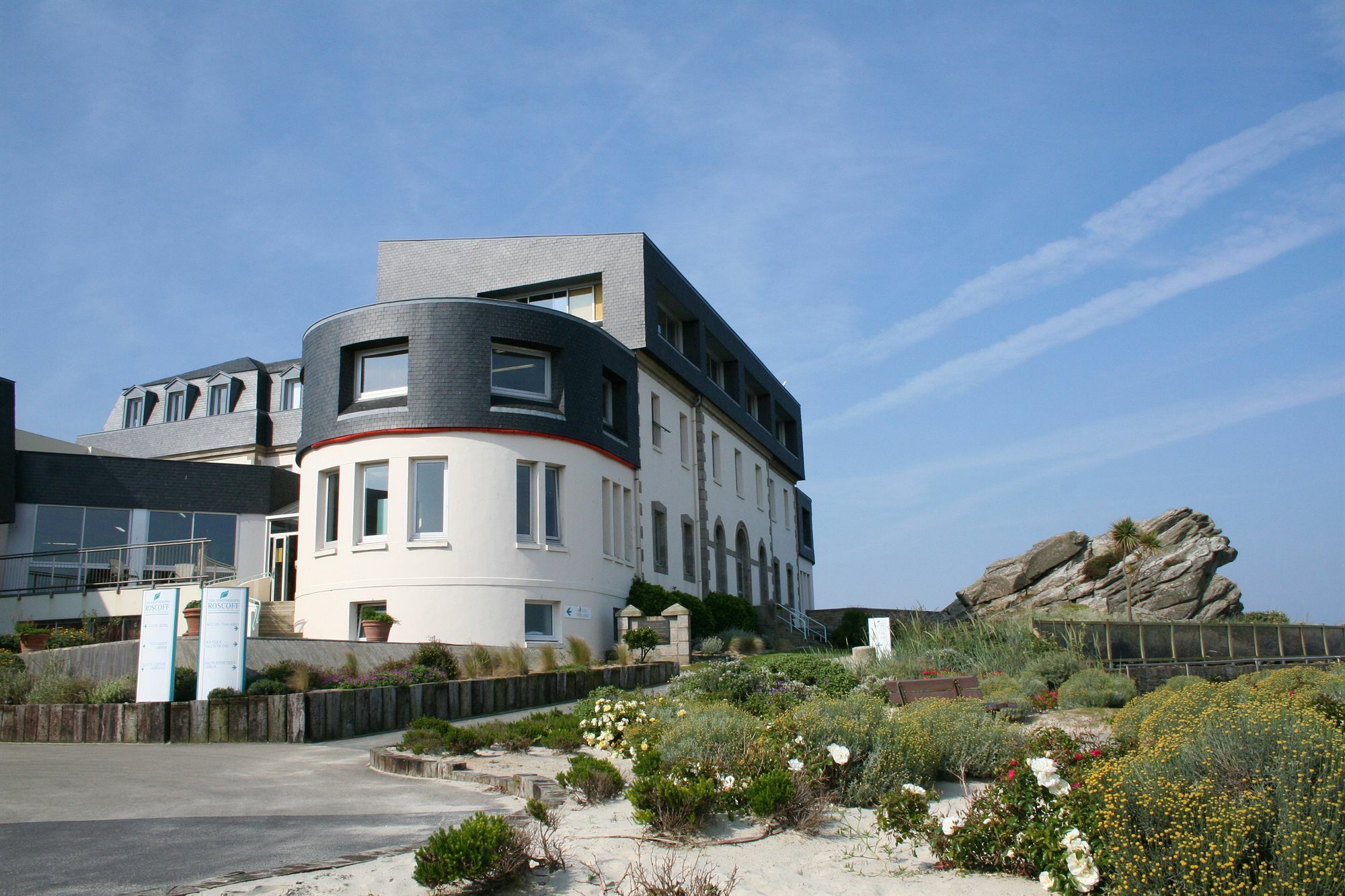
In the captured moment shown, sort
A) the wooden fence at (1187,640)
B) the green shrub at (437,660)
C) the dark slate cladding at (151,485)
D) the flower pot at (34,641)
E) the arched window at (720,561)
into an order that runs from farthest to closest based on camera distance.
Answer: the arched window at (720,561) → the dark slate cladding at (151,485) → the flower pot at (34,641) → the wooden fence at (1187,640) → the green shrub at (437,660)

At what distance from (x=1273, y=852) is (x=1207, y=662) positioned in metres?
14.5

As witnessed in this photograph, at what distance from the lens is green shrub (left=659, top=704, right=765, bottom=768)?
8.38 meters

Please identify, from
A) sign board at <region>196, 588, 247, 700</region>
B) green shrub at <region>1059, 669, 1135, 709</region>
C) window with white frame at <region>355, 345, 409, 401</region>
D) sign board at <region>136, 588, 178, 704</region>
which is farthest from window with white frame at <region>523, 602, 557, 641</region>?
green shrub at <region>1059, 669, 1135, 709</region>

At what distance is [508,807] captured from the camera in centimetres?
Result: 800

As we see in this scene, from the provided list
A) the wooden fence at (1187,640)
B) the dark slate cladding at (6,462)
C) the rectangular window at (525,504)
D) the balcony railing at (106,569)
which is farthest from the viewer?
the dark slate cladding at (6,462)

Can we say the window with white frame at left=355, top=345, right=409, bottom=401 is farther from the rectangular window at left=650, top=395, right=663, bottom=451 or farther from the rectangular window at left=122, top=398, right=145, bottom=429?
the rectangular window at left=122, top=398, right=145, bottom=429

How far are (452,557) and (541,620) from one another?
2.58 meters

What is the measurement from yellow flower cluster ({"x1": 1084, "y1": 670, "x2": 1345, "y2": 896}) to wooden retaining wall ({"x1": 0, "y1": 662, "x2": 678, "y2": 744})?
9.10 m

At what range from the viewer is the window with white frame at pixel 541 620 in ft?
78.1

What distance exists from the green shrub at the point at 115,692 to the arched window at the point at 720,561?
2200cm

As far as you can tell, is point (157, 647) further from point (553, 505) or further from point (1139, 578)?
point (1139, 578)

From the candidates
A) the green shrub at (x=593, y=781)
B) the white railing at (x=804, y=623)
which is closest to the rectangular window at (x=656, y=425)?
the white railing at (x=804, y=623)

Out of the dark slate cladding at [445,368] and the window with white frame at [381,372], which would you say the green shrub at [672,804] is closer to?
the dark slate cladding at [445,368]

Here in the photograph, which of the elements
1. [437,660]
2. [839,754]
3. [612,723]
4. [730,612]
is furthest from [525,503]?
[839,754]
